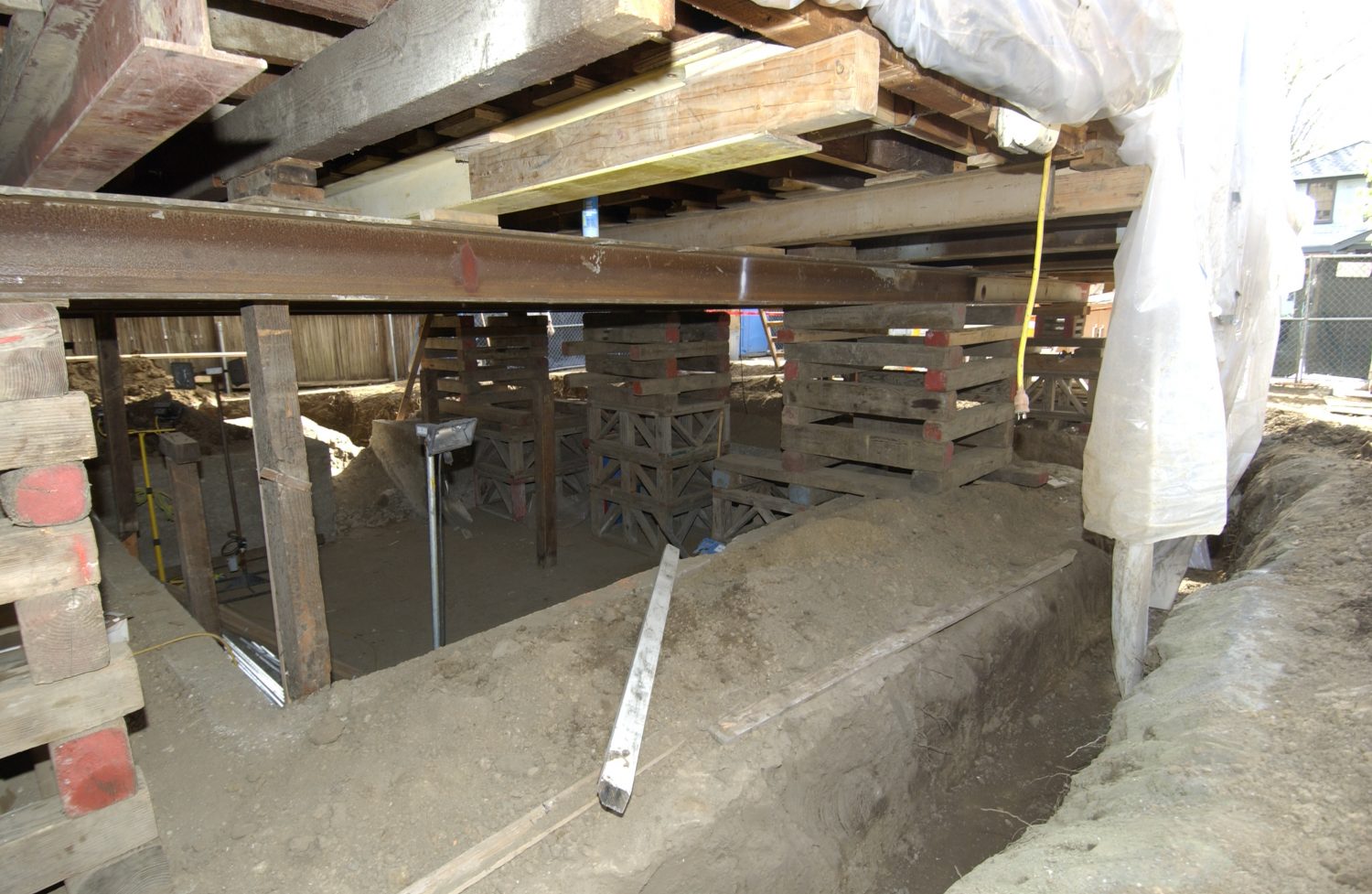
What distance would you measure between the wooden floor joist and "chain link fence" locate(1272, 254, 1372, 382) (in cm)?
1980

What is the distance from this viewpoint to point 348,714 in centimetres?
277

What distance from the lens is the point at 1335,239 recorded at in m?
21.0

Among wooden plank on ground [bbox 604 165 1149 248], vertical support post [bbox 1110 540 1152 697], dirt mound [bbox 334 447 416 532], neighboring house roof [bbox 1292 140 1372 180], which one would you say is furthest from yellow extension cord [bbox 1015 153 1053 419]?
neighboring house roof [bbox 1292 140 1372 180]

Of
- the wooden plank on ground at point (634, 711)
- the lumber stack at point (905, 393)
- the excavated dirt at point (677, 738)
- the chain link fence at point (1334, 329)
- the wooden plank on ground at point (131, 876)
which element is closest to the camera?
the wooden plank on ground at point (131, 876)

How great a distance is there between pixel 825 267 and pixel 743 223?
650mm

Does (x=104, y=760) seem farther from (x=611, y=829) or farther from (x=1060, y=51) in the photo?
(x=1060, y=51)

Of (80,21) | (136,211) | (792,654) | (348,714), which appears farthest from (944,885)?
(80,21)

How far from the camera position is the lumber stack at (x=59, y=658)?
1797mm

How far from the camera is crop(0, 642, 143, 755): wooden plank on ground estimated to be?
184 cm

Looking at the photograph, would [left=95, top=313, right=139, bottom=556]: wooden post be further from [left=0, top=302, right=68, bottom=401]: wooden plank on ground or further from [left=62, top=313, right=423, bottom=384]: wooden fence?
[left=62, top=313, right=423, bottom=384]: wooden fence

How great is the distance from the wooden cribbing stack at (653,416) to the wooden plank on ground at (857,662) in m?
4.38

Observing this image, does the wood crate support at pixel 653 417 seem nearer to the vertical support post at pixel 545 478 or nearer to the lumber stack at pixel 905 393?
the vertical support post at pixel 545 478

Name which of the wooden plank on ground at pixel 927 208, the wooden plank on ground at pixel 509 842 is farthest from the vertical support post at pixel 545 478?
the wooden plank on ground at pixel 509 842

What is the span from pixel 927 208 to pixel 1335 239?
1035 inches
